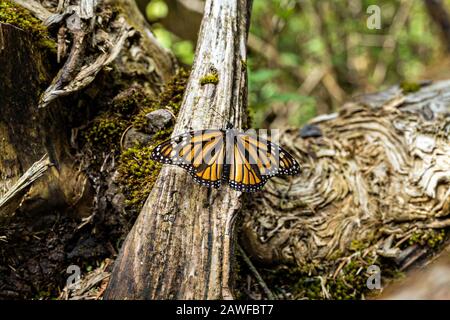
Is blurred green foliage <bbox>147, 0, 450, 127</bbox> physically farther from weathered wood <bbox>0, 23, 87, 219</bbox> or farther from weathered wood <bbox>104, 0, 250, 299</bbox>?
weathered wood <bbox>0, 23, 87, 219</bbox>

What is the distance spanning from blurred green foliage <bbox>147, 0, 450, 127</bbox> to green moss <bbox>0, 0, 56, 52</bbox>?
5.41 metres

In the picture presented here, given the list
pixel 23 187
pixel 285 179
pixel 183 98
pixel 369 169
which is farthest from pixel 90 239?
pixel 369 169

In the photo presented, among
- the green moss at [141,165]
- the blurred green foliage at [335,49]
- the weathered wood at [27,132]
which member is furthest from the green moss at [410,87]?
the blurred green foliage at [335,49]

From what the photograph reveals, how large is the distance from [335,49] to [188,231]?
7.87 metres

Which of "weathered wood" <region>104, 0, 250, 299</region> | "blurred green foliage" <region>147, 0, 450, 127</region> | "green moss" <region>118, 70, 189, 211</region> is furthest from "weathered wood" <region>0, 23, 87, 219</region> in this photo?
"blurred green foliage" <region>147, 0, 450, 127</region>

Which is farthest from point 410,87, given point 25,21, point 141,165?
point 25,21

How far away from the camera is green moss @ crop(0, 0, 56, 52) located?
2393 mm

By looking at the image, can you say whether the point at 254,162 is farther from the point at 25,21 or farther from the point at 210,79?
the point at 25,21

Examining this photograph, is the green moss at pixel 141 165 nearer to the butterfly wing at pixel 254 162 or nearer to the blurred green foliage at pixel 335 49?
the butterfly wing at pixel 254 162

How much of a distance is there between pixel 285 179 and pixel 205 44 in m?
1.23

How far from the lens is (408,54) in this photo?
9.32 metres

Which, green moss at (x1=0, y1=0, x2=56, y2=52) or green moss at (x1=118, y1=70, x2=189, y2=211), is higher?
green moss at (x1=0, y1=0, x2=56, y2=52)

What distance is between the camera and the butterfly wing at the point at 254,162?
→ 2.19 m
